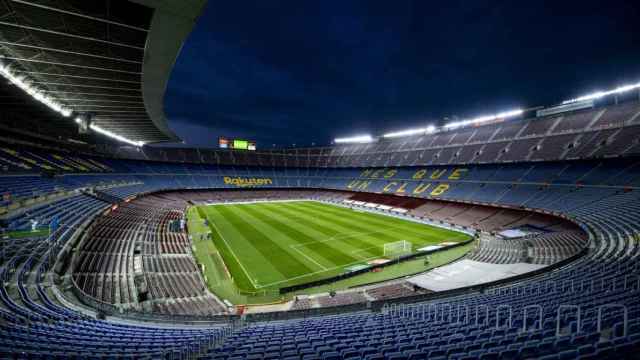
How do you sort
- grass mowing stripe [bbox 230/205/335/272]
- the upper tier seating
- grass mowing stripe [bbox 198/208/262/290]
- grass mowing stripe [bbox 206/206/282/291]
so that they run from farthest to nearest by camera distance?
grass mowing stripe [bbox 230/205/335/272] → grass mowing stripe [bbox 206/206/282/291] → grass mowing stripe [bbox 198/208/262/290] → the upper tier seating

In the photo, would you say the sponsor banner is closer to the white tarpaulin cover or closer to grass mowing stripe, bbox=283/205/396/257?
grass mowing stripe, bbox=283/205/396/257

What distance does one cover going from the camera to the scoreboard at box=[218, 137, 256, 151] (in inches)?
3088

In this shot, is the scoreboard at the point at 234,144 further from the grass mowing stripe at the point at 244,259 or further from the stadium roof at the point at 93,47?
the stadium roof at the point at 93,47

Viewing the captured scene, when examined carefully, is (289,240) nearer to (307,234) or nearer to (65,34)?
(307,234)

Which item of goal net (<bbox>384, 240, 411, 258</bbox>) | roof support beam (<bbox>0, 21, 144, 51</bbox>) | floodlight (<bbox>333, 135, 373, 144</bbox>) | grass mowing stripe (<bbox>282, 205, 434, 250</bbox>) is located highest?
floodlight (<bbox>333, 135, 373, 144</bbox>)

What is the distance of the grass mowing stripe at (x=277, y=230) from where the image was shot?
27172mm

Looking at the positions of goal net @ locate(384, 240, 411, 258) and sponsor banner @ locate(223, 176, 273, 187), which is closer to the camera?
goal net @ locate(384, 240, 411, 258)

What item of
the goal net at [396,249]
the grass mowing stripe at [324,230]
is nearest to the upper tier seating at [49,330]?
the grass mowing stripe at [324,230]

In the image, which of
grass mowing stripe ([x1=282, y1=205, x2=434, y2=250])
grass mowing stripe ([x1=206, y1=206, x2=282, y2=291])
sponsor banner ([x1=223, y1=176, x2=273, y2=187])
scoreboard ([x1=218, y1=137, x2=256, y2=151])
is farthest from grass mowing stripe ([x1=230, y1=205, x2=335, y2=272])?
scoreboard ([x1=218, y1=137, x2=256, y2=151])

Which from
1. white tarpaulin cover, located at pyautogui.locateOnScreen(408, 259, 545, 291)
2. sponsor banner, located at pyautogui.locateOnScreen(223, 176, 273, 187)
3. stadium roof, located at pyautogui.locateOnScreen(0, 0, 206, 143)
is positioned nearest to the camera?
stadium roof, located at pyautogui.locateOnScreen(0, 0, 206, 143)

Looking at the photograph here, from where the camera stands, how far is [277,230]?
36.0m

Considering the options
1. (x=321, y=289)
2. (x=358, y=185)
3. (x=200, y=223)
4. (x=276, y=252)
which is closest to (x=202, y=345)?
(x=321, y=289)

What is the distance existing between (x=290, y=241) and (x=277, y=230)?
539 cm

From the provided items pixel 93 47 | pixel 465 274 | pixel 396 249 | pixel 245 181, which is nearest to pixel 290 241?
pixel 396 249
